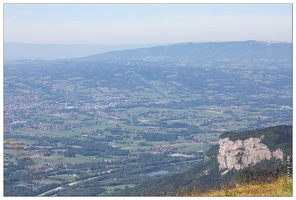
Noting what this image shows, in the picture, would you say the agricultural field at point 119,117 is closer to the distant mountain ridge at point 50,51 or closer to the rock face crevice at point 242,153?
the rock face crevice at point 242,153

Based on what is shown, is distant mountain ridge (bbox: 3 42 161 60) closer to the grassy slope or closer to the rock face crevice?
the rock face crevice

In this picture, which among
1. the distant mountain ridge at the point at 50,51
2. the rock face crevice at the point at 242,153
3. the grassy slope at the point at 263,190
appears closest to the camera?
the grassy slope at the point at 263,190

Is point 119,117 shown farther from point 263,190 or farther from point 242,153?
point 263,190

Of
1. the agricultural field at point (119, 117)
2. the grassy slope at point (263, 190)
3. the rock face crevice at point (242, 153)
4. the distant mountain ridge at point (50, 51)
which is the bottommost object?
the agricultural field at point (119, 117)

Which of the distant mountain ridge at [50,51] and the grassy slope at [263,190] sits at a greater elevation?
the grassy slope at [263,190]

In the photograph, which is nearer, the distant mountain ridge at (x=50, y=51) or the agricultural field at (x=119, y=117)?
the agricultural field at (x=119, y=117)

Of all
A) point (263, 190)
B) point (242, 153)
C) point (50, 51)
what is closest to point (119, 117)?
point (242, 153)

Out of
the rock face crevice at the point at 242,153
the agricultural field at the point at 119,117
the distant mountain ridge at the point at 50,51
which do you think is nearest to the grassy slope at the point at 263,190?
the agricultural field at the point at 119,117
